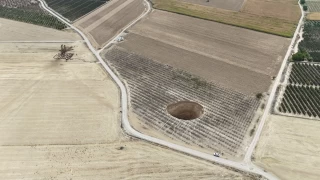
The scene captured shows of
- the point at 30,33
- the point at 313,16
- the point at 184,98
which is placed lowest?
the point at 184,98

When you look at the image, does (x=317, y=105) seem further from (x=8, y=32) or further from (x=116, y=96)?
(x=8, y=32)

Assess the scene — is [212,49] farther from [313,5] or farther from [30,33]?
[30,33]

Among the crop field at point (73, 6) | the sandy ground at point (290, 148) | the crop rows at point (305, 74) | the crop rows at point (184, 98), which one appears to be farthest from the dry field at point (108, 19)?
the sandy ground at point (290, 148)

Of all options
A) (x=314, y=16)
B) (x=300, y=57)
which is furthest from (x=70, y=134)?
(x=314, y=16)

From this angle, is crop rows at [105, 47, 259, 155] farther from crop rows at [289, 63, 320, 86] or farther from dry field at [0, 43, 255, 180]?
crop rows at [289, 63, 320, 86]

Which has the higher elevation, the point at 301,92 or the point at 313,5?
the point at 313,5

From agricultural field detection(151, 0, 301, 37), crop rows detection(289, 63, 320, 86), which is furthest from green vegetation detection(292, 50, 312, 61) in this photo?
agricultural field detection(151, 0, 301, 37)
